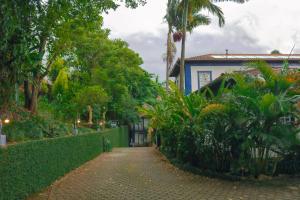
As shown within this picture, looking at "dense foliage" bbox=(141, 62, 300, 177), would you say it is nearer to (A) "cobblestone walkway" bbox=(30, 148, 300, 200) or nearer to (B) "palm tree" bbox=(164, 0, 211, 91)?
(A) "cobblestone walkway" bbox=(30, 148, 300, 200)

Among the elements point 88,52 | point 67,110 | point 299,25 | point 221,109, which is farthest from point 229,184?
point 88,52

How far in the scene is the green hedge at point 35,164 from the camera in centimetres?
820

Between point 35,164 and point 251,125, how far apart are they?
6.31 m

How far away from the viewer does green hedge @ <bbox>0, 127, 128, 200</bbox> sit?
8.20 metres

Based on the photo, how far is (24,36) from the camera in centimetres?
907

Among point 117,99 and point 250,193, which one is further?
point 117,99

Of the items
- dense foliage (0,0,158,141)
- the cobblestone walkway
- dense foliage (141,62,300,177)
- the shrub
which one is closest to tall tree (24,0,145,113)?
dense foliage (0,0,158,141)

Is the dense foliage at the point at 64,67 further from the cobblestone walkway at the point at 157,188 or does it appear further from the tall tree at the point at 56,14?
the cobblestone walkway at the point at 157,188

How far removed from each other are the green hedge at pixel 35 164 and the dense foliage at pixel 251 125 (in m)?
4.67

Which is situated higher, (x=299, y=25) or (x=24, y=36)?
(x=299, y=25)

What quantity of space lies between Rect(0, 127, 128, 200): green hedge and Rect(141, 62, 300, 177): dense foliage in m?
4.67

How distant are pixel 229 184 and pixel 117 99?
1052 inches

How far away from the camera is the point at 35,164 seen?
10.2 m

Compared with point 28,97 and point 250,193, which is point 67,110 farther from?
point 250,193
